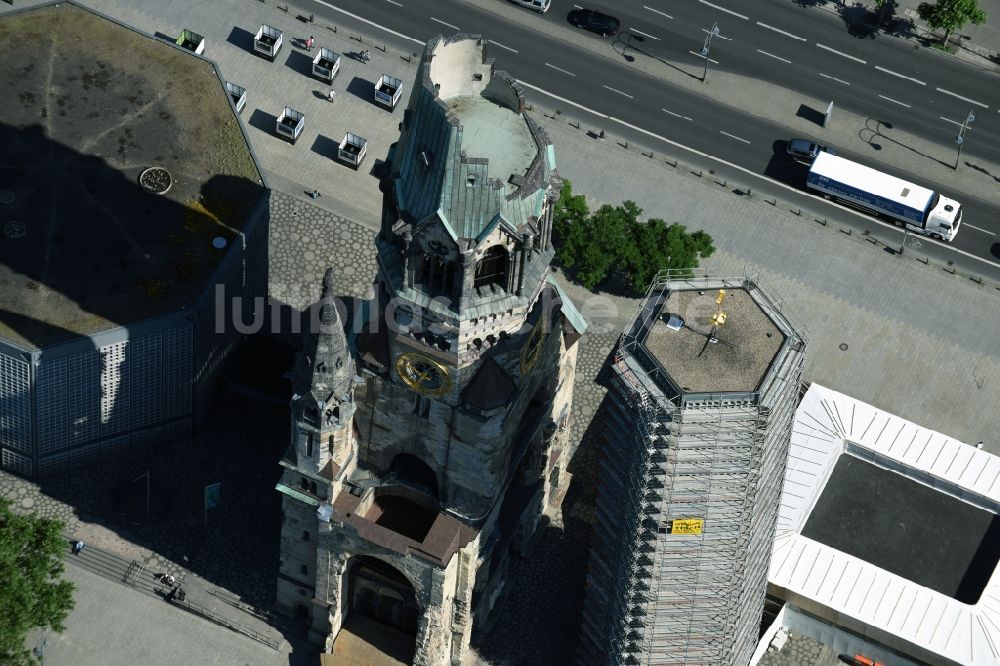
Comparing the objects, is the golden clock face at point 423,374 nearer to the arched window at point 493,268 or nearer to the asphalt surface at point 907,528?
the arched window at point 493,268

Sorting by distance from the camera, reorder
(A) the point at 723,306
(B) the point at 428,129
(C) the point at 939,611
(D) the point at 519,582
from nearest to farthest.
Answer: (B) the point at 428,129 < (A) the point at 723,306 < (C) the point at 939,611 < (D) the point at 519,582

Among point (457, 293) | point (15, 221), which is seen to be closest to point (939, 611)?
point (457, 293)

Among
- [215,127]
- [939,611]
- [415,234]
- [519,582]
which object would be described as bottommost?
[519,582]

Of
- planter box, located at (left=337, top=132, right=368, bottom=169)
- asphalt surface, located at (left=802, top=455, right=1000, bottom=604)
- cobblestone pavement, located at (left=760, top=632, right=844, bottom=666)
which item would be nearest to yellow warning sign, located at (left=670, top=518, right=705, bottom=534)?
asphalt surface, located at (left=802, top=455, right=1000, bottom=604)

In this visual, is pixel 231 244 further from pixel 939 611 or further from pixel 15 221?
pixel 939 611

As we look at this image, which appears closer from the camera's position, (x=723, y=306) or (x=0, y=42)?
(x=723, y=306)

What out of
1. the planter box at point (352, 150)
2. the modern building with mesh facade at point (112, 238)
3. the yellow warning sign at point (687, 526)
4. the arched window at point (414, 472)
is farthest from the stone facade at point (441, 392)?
the planter box at point (352, 150)
